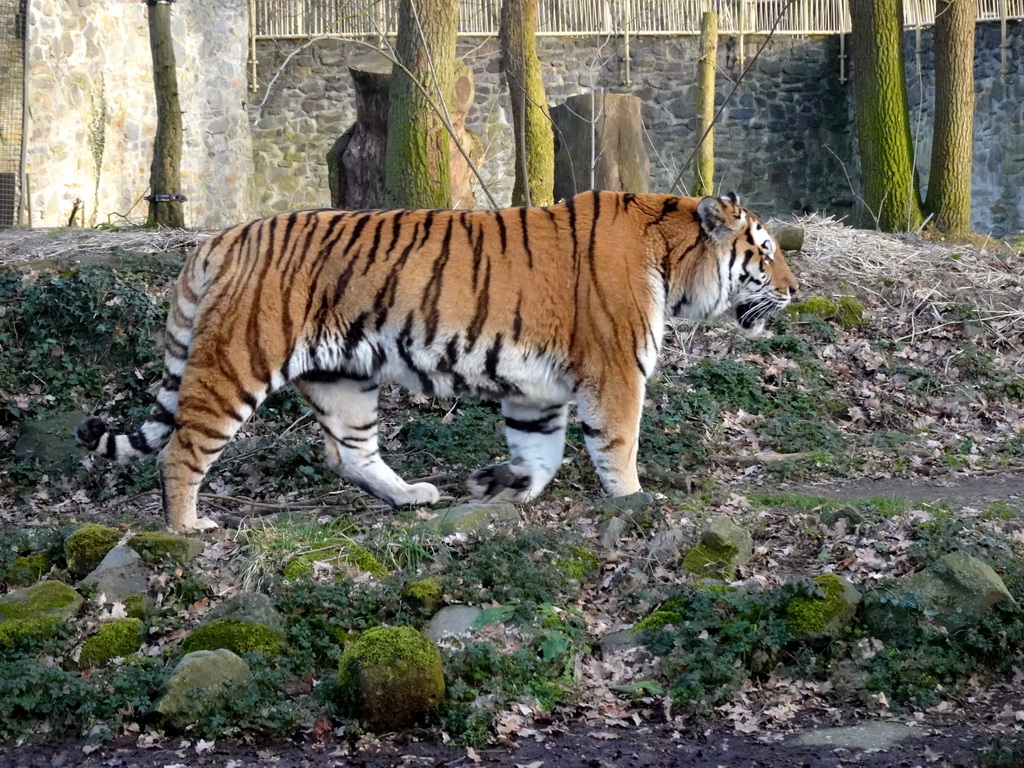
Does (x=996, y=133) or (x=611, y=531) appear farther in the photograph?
(x=996, y=133)

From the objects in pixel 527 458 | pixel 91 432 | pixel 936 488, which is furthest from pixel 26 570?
pixel 936 488

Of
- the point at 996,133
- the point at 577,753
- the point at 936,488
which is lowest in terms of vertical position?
the point at 577,753

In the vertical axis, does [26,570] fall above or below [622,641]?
above

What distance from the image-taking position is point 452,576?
5.62 m

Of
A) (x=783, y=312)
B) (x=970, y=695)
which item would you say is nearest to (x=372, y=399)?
(x=970, y=695)

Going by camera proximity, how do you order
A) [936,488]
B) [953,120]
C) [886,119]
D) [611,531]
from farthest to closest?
[953,120] < [886,119] < [936,488] < [611,531]

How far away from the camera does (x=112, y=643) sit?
5188 millimetres

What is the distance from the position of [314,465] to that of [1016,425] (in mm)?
5299

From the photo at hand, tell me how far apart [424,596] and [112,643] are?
1.35 meters

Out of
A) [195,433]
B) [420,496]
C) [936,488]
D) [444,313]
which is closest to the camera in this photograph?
[195,433]

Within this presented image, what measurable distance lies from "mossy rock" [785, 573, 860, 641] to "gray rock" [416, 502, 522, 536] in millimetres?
1762

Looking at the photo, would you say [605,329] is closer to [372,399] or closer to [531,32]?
[372,399]

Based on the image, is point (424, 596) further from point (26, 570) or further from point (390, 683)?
point (26, 570)

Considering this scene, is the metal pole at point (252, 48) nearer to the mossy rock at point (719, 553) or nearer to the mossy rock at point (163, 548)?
the mossy rock at point (163, 548)
